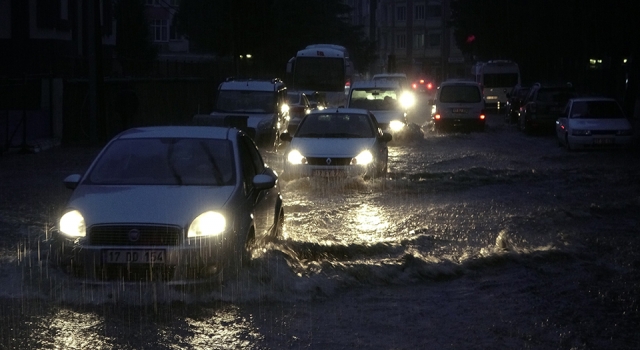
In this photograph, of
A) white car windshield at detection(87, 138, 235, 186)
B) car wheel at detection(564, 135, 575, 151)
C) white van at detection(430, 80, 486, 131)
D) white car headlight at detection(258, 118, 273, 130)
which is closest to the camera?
white car windshield at detection(87, 138, 235, 186)

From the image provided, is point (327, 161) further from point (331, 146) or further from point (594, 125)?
point (594, 125)

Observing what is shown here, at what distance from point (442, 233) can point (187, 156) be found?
4.82 m

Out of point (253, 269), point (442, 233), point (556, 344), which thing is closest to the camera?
point (556, 344)

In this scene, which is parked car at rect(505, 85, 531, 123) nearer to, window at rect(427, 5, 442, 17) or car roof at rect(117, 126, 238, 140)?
car roof at rect(117, 126, 238, 140)

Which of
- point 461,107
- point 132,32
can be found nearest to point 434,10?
point 132,32

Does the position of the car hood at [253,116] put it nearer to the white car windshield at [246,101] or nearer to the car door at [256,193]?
the white car windshield at [246,101]

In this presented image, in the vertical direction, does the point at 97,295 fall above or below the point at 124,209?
below

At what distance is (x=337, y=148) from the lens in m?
18.0

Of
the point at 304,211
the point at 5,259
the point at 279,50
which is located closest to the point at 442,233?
the point at 304,211

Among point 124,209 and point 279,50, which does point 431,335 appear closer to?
point 124,209

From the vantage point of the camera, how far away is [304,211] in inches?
618

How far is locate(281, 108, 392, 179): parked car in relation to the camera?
17.8 meters

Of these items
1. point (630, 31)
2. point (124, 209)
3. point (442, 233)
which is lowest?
point (442, 233)

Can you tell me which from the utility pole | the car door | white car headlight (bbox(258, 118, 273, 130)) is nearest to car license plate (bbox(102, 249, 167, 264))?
the car door
